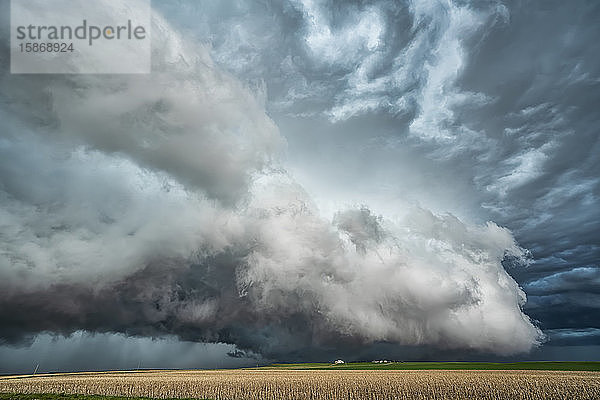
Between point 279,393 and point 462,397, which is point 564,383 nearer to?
point 462,397

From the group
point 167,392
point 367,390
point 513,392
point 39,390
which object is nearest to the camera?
point 513,392

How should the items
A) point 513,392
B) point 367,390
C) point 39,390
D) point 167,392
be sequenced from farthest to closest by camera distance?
point 39,390
point 167,392
point 367,390
point 513,392

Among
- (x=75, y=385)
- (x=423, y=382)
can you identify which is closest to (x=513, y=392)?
(x=423, y=382)

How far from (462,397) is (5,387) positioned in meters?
86.7

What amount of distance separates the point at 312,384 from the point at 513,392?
3251 centimetres

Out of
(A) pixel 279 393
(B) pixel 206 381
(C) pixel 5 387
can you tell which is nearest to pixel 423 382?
(A) pixel 279 393

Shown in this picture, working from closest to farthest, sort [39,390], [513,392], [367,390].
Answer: [513,392] → [367,390] → [39,390]

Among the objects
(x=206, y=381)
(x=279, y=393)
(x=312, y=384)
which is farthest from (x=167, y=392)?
(x=312, y=384)

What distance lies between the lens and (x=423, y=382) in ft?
210

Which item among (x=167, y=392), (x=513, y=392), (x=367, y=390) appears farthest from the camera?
(x=167, y=392)

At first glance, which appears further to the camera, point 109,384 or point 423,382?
point 109,384

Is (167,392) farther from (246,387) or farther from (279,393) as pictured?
(279,393)

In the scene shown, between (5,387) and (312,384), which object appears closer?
(312,384)

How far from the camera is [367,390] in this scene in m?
62.9
